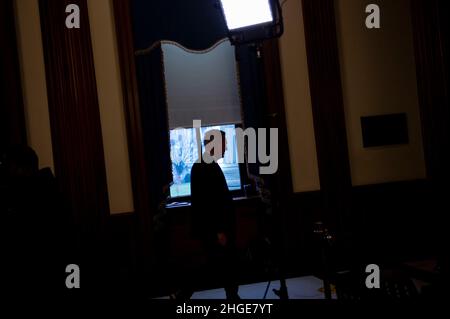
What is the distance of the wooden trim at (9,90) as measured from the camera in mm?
3537

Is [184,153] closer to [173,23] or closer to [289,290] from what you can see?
[173,23]

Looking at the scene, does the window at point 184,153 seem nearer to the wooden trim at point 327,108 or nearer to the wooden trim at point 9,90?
the wooden trim at point 327,108

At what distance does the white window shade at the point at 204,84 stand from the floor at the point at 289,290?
5.46 ft

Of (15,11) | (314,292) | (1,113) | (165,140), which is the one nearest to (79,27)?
(15,11)

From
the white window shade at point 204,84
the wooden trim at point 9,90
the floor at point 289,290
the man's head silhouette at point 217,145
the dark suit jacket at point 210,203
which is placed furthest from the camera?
the white window shade at point 204,84

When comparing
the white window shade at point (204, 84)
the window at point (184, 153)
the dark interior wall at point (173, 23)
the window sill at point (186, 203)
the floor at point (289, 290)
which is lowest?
the floor at point (289, 290)

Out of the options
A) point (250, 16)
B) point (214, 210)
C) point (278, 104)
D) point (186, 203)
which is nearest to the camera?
point (250, 16)

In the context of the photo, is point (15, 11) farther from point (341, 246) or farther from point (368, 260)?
point (368, 260)

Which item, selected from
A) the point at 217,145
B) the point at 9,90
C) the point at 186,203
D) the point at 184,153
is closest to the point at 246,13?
the point at 217,145

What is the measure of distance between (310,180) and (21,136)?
107 inches

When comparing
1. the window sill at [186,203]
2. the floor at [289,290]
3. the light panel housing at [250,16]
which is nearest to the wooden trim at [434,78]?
the floor at [289,290]

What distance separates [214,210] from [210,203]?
0.20 feet

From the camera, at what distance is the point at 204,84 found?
13.8ft
